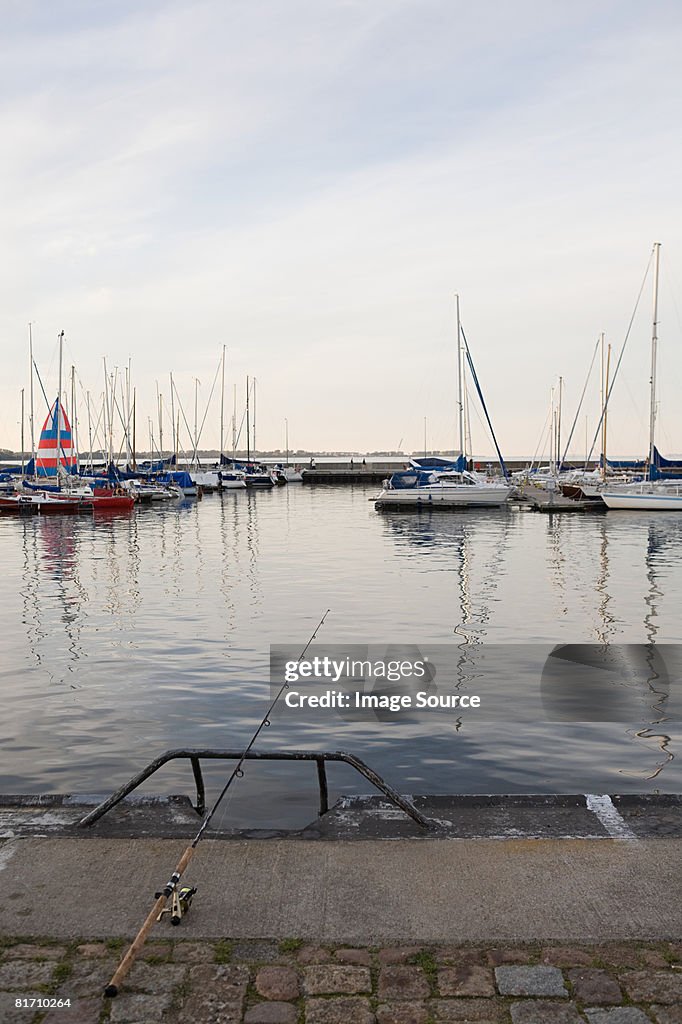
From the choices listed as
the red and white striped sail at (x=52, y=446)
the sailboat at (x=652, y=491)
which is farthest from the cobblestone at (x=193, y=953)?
the red and white striped sail at (x=52, y=446)

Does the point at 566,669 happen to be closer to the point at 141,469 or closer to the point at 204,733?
the point at 204,733

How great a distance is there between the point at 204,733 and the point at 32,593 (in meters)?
14.3

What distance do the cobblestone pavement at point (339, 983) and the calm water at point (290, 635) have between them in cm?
351

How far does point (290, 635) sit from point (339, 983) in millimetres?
13034

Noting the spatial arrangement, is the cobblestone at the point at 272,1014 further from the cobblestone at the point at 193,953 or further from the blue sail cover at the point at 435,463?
the blue sail cover at the point at 435,463

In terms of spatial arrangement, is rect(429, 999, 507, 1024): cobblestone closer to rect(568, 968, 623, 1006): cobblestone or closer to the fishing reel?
rect(568, 968, 623, 1006): cobblestone

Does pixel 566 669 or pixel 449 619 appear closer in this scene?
pixel 566 669

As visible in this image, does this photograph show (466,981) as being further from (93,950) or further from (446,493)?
(446,493)

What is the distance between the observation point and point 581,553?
107 feet

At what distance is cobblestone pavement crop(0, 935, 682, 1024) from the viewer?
368cm

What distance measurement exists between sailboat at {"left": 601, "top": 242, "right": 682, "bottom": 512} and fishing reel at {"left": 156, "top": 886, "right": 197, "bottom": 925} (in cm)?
5332

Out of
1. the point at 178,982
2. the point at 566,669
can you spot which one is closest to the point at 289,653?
the point at 566,669

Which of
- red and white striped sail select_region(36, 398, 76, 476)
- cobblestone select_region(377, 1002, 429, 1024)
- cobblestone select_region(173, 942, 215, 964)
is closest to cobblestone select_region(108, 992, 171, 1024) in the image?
cobblestone select_region(173, 942, 215, 964)

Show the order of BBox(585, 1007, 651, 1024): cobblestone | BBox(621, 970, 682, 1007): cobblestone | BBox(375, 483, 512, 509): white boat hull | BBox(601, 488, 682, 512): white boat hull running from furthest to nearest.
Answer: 1. BBox(375, 483, 512, 509): white boat hull
2. BBox(601, 488, 682, 512): white boat hull
3. BBox(621, 970, 682, 1007): cobblestone
4. BBox(585, 1007, 651, 1024): cobblestone
